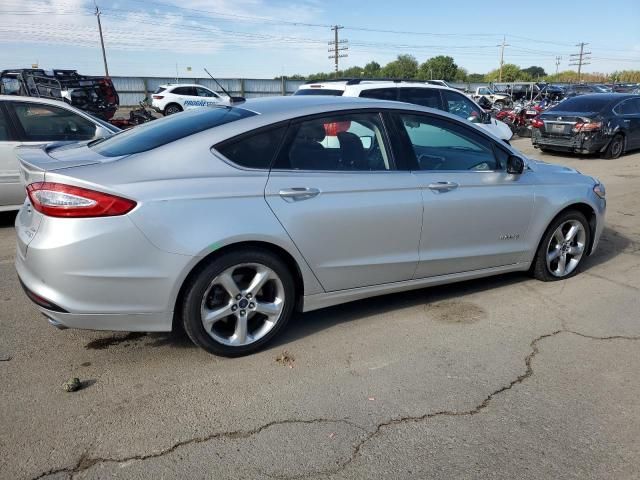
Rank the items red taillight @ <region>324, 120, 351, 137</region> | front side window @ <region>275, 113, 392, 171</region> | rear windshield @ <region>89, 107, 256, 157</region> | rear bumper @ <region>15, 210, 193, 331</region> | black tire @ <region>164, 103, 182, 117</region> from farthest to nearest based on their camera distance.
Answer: black tire @ <region>164, 103, 182, 117</region>, red taillight @ <region>324, 120, 351, 137</region>, front side window @ <region>275, 113, 392, 171</region>, rear windshield @ <region>89, 107, 256, 157</region>, rear bumper @ <region>15, 210, 193, 331</region>

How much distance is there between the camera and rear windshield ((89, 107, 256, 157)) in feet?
11.0

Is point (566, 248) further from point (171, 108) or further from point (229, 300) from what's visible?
point (171, 108)

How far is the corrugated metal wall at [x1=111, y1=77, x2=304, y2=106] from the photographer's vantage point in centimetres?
3647

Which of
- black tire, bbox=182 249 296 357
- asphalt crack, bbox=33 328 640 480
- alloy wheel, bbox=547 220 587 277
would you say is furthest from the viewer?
alloy wheel, bbox=547 220 587 277

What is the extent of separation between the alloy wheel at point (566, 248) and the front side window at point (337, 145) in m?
1.98

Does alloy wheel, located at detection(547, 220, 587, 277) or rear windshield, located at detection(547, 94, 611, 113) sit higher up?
rear windshield, located at detection(547, 94, 611, 113)

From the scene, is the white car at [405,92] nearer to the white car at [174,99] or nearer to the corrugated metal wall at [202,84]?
the white car at [174,99]

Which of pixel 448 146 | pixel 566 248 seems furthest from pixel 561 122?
pixel 448 146

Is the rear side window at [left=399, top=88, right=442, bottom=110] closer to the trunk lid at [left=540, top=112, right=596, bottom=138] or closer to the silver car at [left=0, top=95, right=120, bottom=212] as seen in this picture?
the trunk lid at [left=540, top=112, right=596, bottom=138]

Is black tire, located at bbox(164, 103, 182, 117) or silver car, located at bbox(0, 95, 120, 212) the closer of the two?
silver car, located at bbox(0, 95, 120, 212)

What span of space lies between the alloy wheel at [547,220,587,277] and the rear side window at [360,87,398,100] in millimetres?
4386

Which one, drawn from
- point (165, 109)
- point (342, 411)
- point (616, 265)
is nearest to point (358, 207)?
point (342, 411)

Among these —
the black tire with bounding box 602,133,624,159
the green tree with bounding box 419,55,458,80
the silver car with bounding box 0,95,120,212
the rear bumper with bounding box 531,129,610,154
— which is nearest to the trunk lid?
the rear bumper with bounding box 531,129,610,154

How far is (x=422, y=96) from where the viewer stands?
30.7ft
